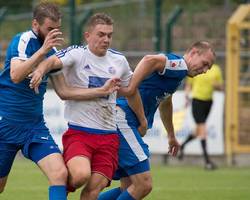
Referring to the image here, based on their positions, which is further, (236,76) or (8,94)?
(236,76)

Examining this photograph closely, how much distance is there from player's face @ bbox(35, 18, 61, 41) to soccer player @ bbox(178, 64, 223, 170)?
9.63 m

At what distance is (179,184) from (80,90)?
571 cm

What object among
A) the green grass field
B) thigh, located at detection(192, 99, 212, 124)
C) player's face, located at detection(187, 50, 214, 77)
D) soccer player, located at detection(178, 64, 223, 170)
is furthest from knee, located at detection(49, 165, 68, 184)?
thigh, located at detection(192, 99, 212, 124)

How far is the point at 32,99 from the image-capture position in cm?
912

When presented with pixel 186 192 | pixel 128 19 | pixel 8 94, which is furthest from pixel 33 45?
pixel 128 19

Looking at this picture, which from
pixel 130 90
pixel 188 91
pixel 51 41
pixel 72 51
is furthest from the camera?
pixel 188 91

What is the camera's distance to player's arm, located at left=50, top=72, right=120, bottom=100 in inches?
348

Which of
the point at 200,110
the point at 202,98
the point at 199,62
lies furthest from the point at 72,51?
the point at 202,98

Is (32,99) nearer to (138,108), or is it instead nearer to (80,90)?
(80,90)

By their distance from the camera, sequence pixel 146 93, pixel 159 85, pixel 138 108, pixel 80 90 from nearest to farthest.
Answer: pixel 80 90
pixel 138 108
pixel 159 85
pixel 146 93

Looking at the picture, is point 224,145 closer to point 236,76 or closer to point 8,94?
point 236,76

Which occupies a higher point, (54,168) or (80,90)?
(80,90)

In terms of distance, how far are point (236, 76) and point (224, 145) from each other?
147 centimetres

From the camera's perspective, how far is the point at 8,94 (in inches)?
358
